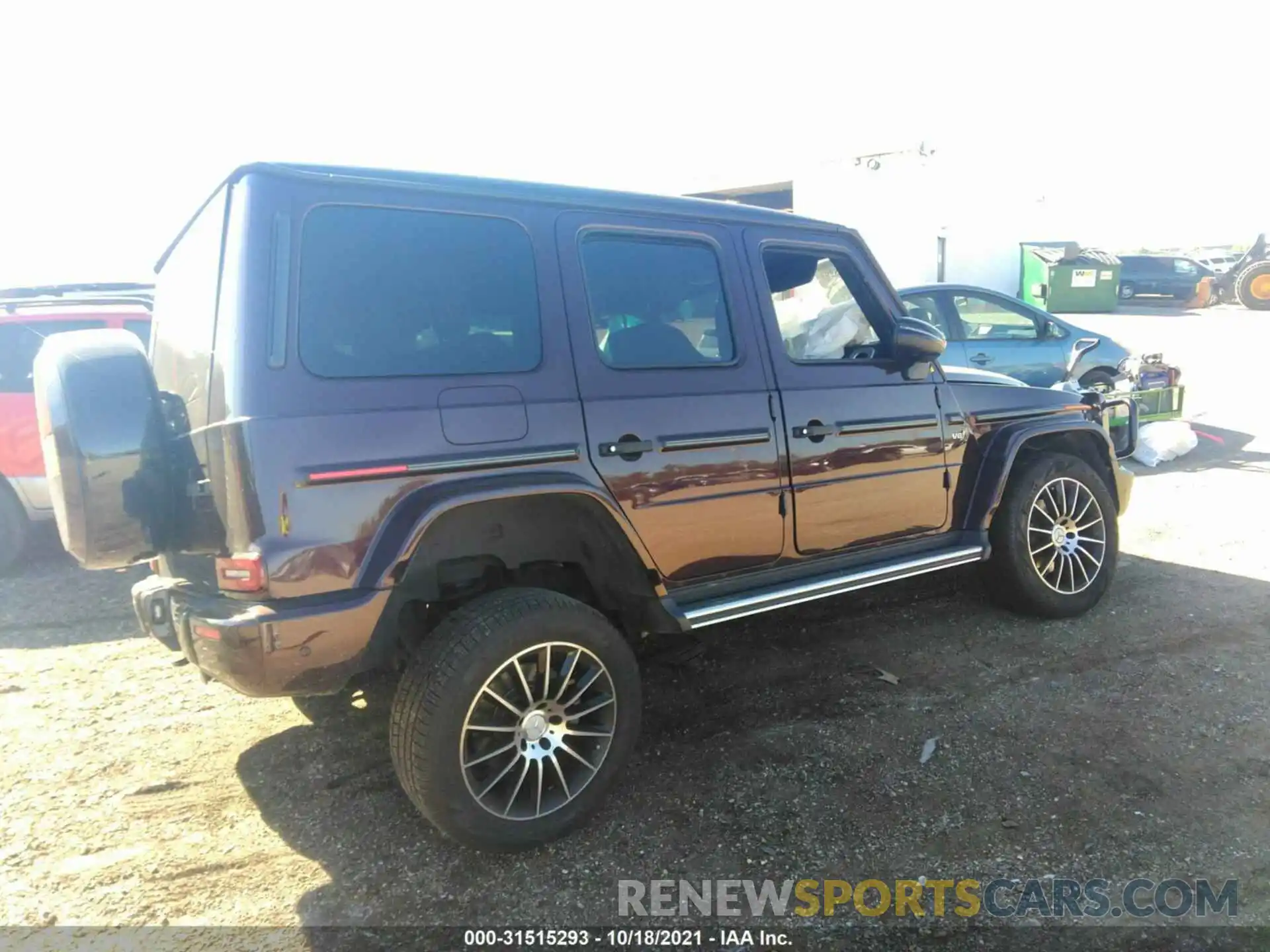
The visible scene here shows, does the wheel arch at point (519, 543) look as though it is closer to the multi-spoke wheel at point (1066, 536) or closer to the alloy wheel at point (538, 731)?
the alloy wheel at point (538, 731)

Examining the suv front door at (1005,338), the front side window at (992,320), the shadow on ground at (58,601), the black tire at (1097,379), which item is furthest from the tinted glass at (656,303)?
the black tire at (1097,379)

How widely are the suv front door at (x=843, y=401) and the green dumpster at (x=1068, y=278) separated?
67.5 ft

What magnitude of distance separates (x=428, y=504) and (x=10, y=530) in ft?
15.8

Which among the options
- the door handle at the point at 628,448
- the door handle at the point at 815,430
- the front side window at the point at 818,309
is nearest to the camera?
the door handle at the point at 628,448

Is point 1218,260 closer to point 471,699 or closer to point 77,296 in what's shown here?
point 77,296

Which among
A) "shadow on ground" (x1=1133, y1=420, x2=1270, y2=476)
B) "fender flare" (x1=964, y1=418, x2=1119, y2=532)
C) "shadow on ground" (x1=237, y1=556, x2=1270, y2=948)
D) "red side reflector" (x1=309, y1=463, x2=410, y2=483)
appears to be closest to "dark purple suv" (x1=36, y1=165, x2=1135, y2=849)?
"red side reflector" (x1=309, y1=463, x2=410, y2=483)

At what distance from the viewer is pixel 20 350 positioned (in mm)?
5652

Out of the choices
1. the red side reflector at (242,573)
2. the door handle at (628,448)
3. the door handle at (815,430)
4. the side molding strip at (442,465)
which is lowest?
the red side reflector at (242,573)

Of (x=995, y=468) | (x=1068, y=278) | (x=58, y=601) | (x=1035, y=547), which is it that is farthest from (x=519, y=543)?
(x=1068, y=278)

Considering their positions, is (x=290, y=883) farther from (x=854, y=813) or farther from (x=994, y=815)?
(x=994, y=815)

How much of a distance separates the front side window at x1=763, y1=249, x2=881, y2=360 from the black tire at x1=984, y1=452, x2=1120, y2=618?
3.64 feet

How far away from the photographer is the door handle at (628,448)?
2832 mm

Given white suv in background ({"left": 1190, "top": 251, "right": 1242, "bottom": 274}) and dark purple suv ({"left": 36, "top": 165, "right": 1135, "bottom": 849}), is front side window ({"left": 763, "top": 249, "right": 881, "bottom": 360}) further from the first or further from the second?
white suv in background ({"left": 1190, "top": 251, "right": 1242, "bottom": 274})

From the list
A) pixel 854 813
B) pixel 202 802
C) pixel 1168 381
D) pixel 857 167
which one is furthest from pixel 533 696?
pixel 857 167
